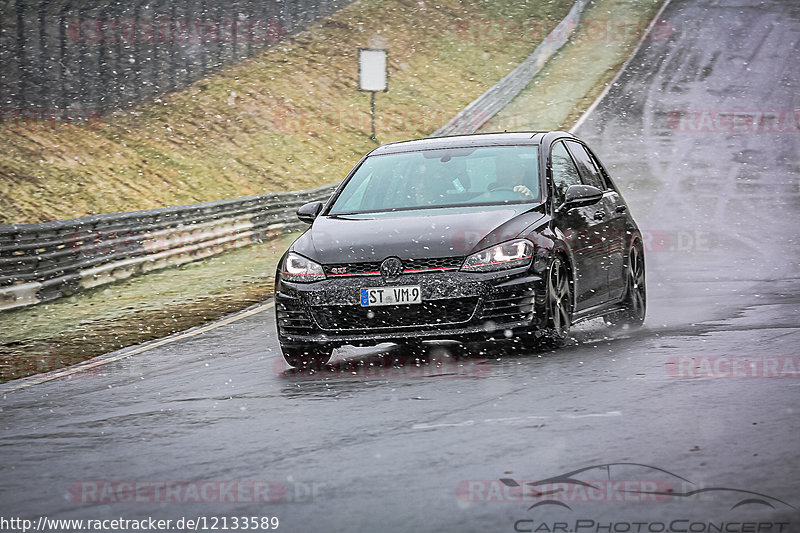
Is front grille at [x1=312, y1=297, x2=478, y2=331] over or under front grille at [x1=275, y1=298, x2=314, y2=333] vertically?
over

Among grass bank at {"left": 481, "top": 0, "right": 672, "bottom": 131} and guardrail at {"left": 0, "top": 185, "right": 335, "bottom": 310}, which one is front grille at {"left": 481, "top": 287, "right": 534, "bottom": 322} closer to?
guardrail at {"left": 0, "top": 185, "right": 335, "bottom": 310}

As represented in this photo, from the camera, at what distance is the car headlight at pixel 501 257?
32.0 feet

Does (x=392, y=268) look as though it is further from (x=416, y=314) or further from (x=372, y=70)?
(x=372, y=70)

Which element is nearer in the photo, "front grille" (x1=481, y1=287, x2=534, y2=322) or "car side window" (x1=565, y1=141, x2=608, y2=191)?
"front grille" (x1=481, y1=287, x2=534, y2=322)

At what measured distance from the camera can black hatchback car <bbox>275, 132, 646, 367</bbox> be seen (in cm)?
972

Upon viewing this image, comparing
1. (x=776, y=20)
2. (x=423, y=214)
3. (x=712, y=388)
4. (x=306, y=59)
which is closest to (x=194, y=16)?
(x=306, y=59)

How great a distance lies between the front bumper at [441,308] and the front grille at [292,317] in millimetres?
175

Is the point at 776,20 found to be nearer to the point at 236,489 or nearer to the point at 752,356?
the point at 752,356

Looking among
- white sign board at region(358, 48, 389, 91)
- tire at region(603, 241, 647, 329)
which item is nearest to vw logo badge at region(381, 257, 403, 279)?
tire at region(603, 241, 647, 329)

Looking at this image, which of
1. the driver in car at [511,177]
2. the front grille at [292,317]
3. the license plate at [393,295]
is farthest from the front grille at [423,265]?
the driver in car at [511,177]

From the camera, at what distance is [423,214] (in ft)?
34.4

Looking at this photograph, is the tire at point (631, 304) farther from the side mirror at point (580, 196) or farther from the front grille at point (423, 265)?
the front grille at point (423, 265)

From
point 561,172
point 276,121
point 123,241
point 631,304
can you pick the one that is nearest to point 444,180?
point 561,172

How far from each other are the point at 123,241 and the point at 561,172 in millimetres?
11171
